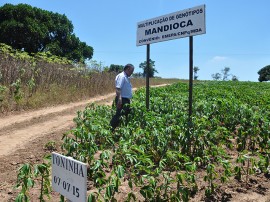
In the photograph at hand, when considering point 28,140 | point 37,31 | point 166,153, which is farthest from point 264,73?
point 166,153

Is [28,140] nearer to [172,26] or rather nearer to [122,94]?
[122,94]

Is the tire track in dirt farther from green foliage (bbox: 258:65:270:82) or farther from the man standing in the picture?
green foliage (bbox: 258:65:270:82)

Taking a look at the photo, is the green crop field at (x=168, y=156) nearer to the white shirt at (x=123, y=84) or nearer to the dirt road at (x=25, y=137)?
the white shirt at (x=123, y=84)

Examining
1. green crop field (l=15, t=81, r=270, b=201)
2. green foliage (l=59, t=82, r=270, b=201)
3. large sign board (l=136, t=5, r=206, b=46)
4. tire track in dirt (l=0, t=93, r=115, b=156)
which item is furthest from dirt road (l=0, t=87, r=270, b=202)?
large sign board (l=136, t=5, r=206, b=46)

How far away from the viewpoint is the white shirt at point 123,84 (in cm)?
720

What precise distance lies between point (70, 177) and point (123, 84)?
16.2ft

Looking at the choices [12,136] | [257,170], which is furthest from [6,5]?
[257,170]

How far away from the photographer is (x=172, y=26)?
6512 millimetres

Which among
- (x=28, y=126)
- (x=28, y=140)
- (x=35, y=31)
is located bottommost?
(x=28, y=140)

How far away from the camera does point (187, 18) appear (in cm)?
616

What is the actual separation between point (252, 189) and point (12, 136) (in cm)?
530

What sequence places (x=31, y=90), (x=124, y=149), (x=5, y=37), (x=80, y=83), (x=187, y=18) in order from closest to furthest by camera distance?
(x=124, y=149)
(x=187, y=18)
(x=31, y=90)
(x=80, y=83)
(x=5, y=37)

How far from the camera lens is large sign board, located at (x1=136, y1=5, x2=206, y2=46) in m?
5.95

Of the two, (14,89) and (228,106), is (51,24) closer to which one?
(14,89)
